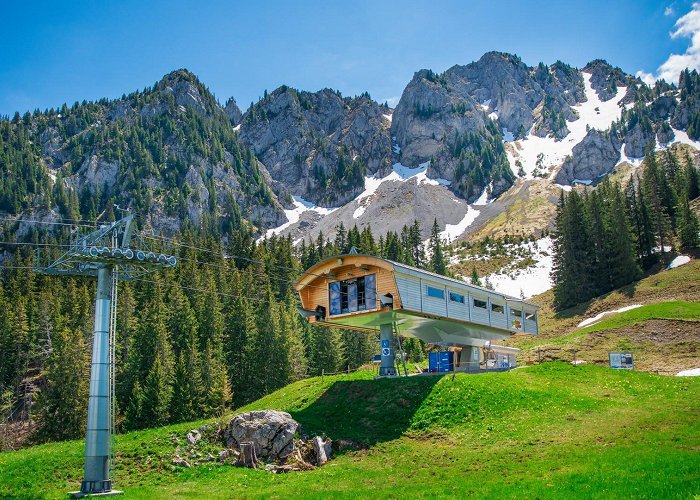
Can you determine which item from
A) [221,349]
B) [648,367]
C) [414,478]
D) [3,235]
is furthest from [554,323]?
[3,235]

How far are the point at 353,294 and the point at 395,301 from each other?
389cm

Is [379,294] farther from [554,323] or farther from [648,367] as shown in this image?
[554,323]

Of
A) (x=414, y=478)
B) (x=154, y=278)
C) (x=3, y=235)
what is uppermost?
(x=3, y=235)

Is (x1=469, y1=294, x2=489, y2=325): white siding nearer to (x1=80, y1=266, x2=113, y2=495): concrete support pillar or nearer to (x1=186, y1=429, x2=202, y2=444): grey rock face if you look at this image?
(x1=186, y1=429, x2=202, y2=444): grey rock face

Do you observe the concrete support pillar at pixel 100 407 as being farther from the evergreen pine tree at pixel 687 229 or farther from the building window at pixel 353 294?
the evergreen pine tree at pixel 687 229

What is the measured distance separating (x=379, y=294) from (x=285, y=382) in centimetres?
2804

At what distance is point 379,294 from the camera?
1576 inches

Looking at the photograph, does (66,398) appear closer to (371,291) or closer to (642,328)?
(371,291)

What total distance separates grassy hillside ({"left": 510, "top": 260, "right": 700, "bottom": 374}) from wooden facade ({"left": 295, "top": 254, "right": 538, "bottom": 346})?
12756 millimetres

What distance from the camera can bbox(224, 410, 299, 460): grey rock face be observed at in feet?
100

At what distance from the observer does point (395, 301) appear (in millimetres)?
39344

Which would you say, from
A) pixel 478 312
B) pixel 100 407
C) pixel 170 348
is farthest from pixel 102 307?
pixel 170 348

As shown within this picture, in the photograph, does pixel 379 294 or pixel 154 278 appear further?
pixel 154 278

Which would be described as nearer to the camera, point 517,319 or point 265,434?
point 265,434
